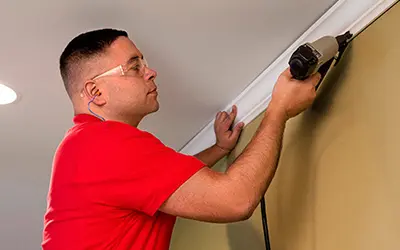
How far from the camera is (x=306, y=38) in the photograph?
55.4 inches

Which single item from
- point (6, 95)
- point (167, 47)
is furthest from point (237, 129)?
point (6, 95)

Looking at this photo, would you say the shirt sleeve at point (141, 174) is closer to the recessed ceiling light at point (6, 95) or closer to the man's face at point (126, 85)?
the man's face at point (126, 85)

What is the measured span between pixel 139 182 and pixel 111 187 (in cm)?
7

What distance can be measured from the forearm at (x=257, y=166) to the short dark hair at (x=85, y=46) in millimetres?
459

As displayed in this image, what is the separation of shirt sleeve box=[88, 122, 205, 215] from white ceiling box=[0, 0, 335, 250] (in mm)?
408

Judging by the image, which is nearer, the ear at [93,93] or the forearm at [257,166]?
the forearm at [257,166]

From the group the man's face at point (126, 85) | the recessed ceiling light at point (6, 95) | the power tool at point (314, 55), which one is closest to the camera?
the power tool at point (314, 55)

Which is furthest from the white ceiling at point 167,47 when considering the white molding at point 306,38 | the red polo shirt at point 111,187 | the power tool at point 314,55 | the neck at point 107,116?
the red polo shirt at point 111,187

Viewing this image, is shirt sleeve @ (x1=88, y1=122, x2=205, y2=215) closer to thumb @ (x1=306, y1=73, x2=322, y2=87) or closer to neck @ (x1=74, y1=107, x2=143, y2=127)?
neck @ (x1=74, y1=107, x2=143, y2=127)

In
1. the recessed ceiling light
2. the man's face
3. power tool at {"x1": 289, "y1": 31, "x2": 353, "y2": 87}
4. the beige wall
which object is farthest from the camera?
the recessed ceiling light

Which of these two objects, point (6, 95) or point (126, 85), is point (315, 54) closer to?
point (126, 85)

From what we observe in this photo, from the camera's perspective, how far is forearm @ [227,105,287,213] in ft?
3.53

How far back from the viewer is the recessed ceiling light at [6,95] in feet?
5.68

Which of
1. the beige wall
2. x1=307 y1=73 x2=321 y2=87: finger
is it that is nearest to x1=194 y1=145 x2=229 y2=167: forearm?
the beige wall
